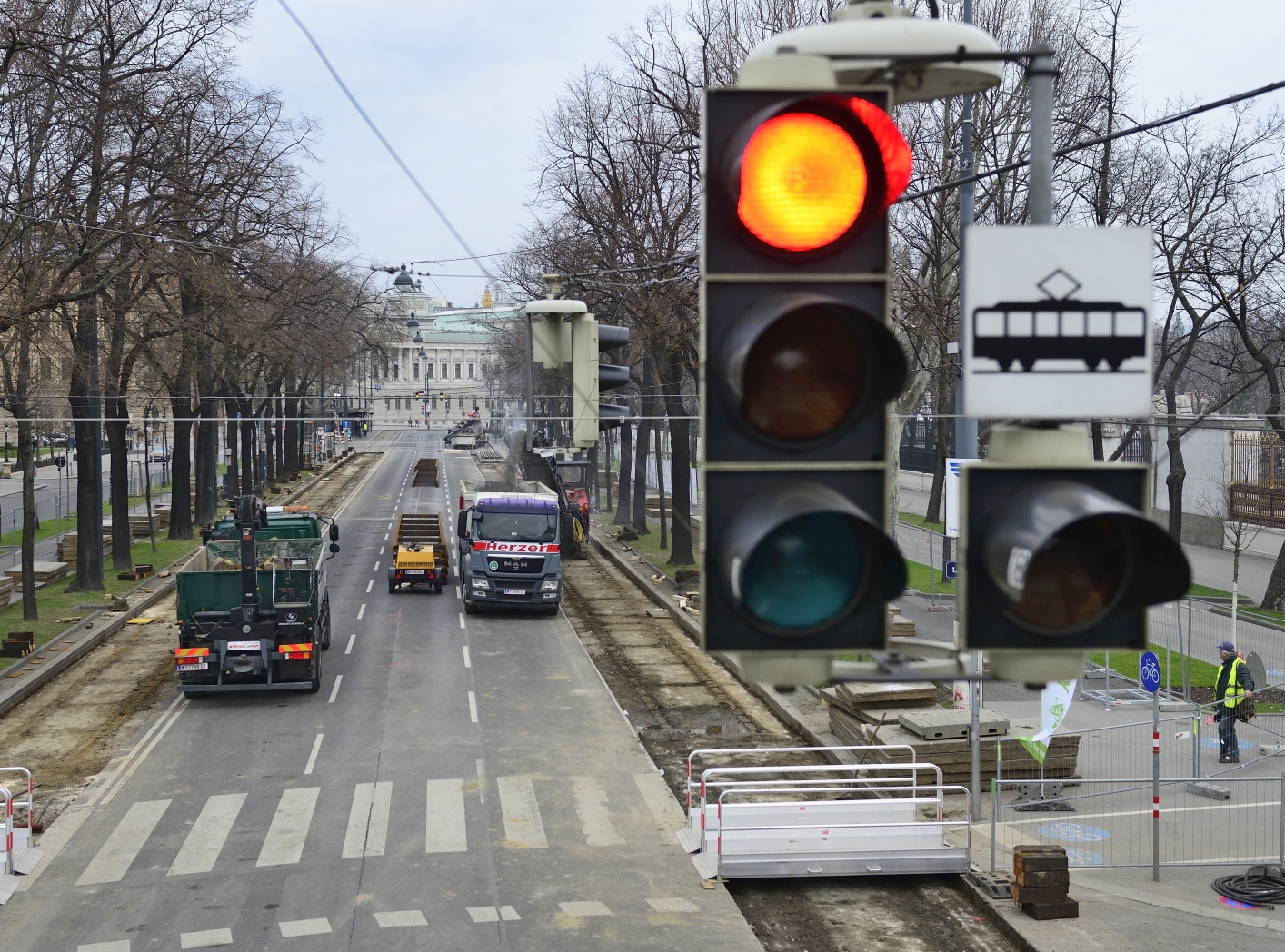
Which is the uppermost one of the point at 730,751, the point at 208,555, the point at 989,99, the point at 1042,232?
the point at 989,99

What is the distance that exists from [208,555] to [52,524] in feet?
124

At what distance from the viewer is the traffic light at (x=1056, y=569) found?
3.02 meters

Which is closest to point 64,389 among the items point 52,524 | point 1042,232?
point 52,524

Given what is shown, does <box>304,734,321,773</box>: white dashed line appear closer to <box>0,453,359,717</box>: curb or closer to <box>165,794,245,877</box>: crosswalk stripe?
<box>165,794,245,877</box>: crosswalk stripe

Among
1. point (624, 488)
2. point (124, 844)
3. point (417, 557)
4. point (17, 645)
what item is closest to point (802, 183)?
point (124, 844)

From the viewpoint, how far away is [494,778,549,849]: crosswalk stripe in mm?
16031

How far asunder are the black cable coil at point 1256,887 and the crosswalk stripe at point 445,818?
8.72 metres

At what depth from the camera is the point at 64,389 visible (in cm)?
7556

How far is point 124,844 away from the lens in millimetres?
15984

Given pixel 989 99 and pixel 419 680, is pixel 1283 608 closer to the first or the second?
pixel 989 99

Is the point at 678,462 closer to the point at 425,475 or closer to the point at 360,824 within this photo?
the point at 360,824

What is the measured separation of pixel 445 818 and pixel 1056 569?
1489 centimetres

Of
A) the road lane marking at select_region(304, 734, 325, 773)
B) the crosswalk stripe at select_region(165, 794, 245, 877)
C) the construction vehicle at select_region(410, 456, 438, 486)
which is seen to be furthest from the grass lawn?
the construction vehicle at select_region(410, 456, 438, 486)

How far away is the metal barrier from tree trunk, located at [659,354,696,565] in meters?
20.5
